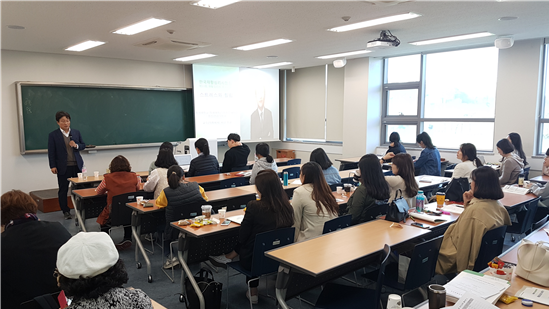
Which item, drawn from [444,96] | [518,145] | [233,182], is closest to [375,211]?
[233,182]

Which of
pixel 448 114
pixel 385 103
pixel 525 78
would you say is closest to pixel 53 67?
pixel 385 103

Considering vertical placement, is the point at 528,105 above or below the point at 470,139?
above

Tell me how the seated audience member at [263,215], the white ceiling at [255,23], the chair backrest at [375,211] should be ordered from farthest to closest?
the white ceiling at [255,23] → the chair backrest at [375,211] → the seated audience member at [263,215]

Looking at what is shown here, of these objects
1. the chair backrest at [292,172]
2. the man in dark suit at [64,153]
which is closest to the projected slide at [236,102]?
the man in dark suit at [64,153]

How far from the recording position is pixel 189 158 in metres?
7.02

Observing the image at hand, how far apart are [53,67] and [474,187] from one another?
7.61 meters

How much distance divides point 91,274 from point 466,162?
471 centimetres

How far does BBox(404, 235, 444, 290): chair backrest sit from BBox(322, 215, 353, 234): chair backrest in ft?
2.61

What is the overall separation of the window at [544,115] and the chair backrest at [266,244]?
6251mm

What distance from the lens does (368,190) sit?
354 cm

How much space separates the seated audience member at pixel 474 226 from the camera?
9.04 ft

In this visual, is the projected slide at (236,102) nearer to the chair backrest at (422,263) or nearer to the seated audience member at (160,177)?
the seated audience member at (160,177)

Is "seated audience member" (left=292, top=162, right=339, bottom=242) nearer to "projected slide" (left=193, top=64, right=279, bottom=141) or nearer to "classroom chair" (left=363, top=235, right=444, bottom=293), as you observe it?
"classroom chair" (left=363, top=235, right=444, bottom=293)

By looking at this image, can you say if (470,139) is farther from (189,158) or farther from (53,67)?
(53,67)
